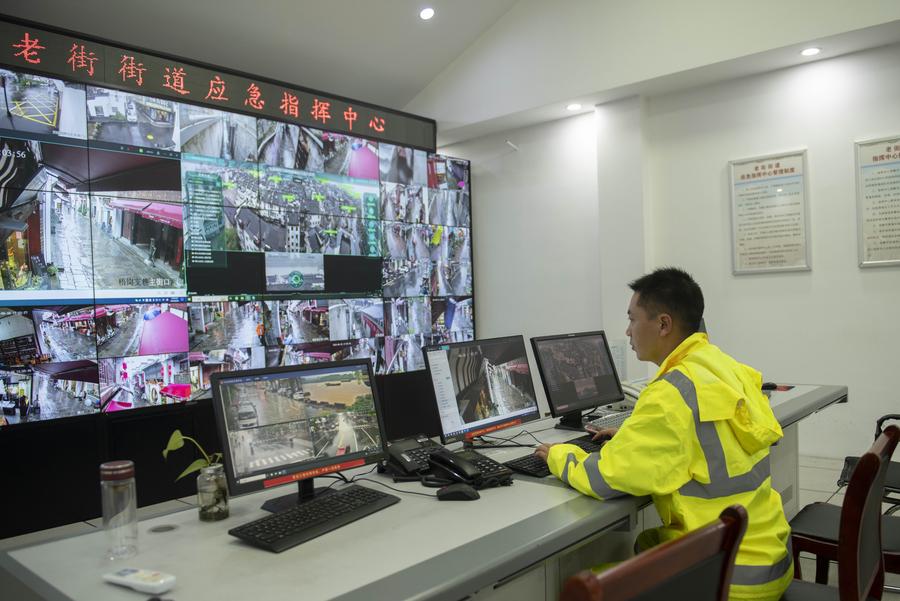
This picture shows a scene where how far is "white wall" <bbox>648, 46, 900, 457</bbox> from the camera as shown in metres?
4.23

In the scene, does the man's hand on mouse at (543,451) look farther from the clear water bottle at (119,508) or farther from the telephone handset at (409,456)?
the clear water bottle at (119,508)

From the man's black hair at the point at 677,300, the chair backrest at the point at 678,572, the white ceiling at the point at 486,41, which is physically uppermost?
the white ceiling at the point at 486,41

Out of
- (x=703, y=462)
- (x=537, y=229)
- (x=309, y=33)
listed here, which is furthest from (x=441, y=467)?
(x=537, y=229)

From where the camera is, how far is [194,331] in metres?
3.96

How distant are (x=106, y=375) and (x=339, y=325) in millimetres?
1677

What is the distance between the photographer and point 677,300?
1923 mm

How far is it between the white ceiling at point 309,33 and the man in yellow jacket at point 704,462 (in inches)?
159

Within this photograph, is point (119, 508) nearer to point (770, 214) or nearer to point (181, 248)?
point (181, 248)

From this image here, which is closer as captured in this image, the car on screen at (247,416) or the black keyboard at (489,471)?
the car on screen at (247,416)

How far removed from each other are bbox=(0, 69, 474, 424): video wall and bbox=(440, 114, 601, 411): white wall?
0.93 m

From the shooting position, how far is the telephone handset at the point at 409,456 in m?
1.97

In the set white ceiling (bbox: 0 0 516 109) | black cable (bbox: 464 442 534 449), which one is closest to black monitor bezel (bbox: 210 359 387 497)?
black cable (bbox: 464 442 534 449)

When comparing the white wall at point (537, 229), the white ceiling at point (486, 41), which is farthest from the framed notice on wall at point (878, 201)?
the white wall at point (537, 229)

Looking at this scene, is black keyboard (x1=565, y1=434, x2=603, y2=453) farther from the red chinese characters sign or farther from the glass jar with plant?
the red chinese characters sign
